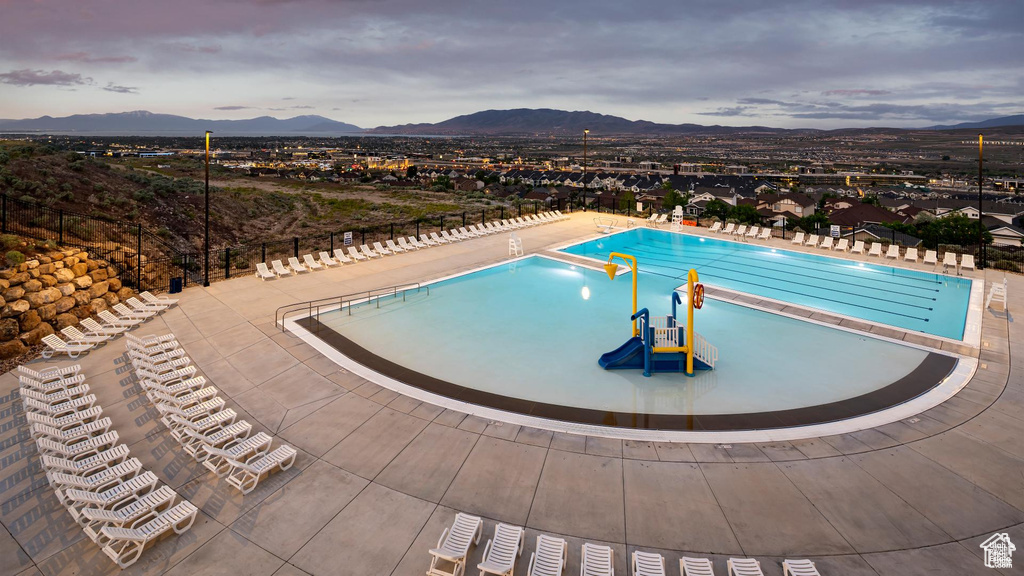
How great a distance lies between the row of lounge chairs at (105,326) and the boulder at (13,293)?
1273 millimetres

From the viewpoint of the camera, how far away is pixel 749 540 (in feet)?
19.3

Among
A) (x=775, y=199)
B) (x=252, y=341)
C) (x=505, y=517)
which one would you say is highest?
(x=775, y=199)

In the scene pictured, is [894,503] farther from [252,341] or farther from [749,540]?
[252,341]

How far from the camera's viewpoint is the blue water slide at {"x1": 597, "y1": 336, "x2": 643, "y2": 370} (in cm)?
1105

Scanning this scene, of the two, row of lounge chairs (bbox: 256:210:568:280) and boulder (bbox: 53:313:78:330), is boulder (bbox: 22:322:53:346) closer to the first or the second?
boulder (bbox: 53:313:78:330)

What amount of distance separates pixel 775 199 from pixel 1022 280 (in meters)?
54.2

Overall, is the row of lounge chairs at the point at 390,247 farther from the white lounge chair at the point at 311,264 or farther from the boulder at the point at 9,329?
the boulder at the point at 9,329

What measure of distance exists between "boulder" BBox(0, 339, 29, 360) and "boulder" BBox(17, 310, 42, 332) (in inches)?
18.8

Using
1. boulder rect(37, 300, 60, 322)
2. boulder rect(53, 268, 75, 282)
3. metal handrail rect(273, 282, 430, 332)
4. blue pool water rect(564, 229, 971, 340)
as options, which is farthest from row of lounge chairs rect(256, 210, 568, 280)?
boulder rect(37, 300, 60, 322)

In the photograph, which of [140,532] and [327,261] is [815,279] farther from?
[140,532]

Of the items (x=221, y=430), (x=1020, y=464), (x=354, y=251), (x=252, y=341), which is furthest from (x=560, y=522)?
(x=354, y=251)

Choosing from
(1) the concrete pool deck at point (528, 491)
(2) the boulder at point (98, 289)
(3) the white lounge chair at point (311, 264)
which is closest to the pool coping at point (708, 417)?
(1) the concrete pool deck at point (528, 491)

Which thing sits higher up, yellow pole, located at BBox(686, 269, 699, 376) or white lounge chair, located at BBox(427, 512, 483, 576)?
yellow pole, located at BBox(686, 269, 699, 376)

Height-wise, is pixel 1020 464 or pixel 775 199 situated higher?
pixel 775 199
